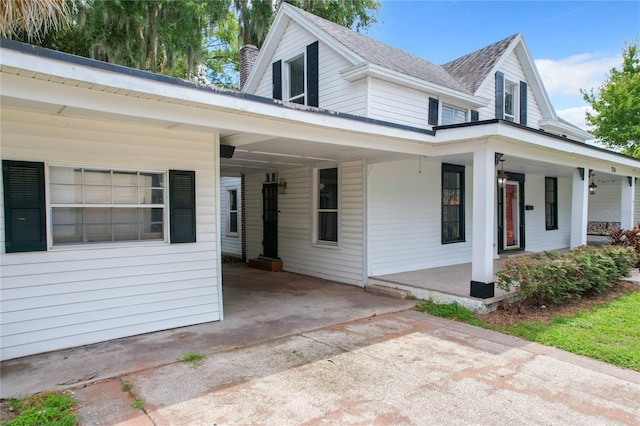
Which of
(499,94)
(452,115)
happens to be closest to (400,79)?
(452,115)

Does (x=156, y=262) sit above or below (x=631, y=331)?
above

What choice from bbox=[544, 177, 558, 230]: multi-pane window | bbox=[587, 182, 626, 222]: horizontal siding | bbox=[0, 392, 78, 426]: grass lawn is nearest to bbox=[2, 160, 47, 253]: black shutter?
bbox=[0, 392, 78, 426]: grass lawn

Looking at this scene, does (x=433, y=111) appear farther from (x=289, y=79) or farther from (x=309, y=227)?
(x=309, y=227)

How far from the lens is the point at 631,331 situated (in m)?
5.03

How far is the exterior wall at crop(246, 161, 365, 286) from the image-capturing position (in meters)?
7.91

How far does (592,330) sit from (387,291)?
310 centimetres

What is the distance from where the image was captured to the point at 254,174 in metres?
10.9

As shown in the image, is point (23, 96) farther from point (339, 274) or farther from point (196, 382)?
point (339, 274)

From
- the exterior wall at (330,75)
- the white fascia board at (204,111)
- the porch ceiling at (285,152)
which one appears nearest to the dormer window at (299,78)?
the exterior wall at (330,75)

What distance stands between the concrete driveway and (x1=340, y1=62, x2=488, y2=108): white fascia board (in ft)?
17.3

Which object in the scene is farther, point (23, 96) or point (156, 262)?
point (156, 262)

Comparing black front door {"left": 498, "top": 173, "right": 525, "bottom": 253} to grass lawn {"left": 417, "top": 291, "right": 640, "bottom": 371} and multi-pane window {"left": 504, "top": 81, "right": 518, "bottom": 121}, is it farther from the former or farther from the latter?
grass lawn {"left": 417, "top": 291, "right": 640, "bottom": 371}

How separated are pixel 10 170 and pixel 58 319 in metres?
1.66

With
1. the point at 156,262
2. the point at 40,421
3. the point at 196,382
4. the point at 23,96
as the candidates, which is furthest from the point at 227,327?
the point at 23,96
